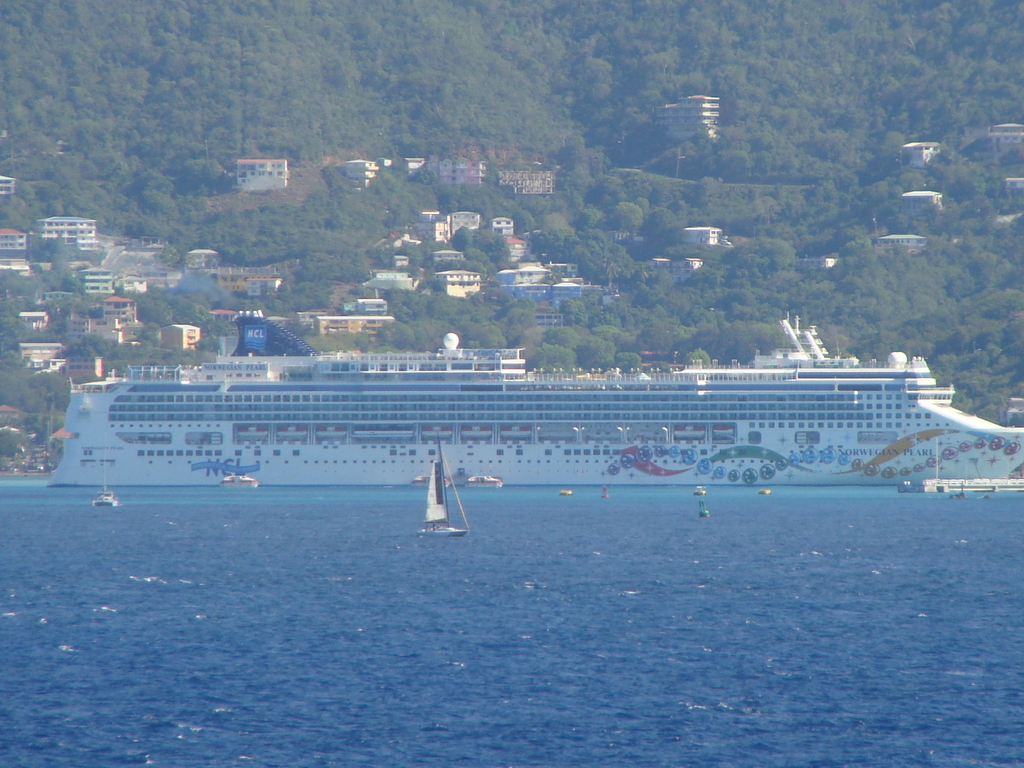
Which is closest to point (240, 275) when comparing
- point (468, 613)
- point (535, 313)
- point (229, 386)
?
Answer: point (535, 313)

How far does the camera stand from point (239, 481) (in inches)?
4176

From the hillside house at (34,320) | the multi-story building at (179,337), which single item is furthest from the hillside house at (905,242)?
the hillside house at (34,320)

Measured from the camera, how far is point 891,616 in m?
50.8

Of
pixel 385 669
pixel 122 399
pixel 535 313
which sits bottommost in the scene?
pixel 385 669

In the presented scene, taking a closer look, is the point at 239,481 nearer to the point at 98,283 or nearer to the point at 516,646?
the point at 516,646

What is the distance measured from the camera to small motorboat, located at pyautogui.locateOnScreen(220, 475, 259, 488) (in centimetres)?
10594

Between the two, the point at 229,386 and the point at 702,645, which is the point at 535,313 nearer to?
the point at 229,386

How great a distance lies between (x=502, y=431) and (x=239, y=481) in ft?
51.8

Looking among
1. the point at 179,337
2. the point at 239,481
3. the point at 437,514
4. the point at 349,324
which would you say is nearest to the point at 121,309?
the point at 179,337

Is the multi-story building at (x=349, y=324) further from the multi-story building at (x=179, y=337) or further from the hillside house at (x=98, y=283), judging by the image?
the hillside house at (x=98, y=283)

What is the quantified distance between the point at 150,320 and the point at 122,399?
82395 millimetres

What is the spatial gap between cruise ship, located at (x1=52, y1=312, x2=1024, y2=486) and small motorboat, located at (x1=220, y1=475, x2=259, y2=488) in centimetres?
40

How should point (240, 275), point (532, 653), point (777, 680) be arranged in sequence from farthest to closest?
point (240, 275), point (532, 653), point (777, 680)

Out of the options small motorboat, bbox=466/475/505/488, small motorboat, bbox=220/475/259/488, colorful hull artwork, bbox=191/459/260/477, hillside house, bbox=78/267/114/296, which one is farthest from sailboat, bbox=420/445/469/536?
hillside house, bbox=78/267/114/296
